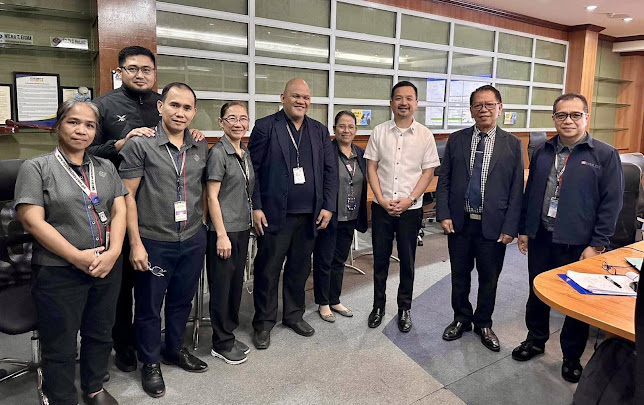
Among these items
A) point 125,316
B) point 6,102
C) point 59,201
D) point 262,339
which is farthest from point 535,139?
point 59,201

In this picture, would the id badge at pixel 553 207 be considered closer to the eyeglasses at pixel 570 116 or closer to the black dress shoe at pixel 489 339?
the eyeglasses at pixel 570 116

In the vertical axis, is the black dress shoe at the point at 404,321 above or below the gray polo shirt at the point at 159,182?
below

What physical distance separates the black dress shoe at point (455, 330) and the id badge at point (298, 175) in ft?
4.57

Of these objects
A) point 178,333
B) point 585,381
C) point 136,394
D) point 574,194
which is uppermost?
point 574,194

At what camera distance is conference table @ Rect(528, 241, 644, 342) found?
5.01ft

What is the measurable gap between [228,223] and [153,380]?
0.90m

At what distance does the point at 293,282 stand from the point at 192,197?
1024mm

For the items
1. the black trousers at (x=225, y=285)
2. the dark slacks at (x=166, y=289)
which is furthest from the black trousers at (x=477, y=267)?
the dark slacks at (x=166, y=289)

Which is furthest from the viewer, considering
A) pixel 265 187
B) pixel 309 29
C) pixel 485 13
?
pixel 485 13

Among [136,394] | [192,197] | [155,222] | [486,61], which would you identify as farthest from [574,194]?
[486,61]

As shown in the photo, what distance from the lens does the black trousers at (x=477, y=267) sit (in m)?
2.81

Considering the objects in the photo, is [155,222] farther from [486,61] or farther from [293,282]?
[486,61]

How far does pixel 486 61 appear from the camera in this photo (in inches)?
269

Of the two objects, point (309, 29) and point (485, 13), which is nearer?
point (309, 29)
